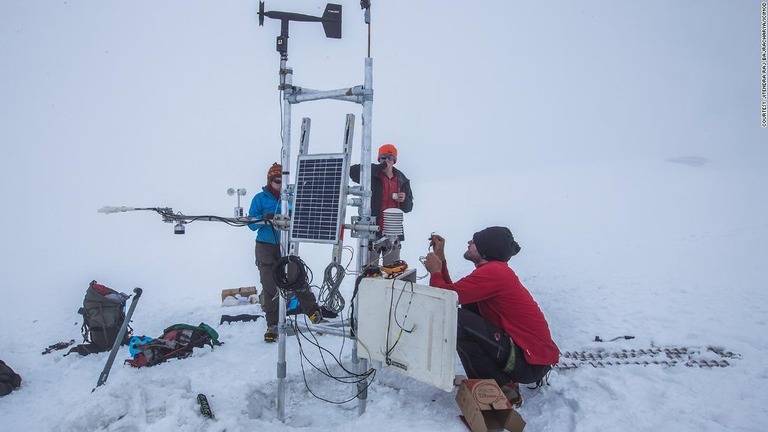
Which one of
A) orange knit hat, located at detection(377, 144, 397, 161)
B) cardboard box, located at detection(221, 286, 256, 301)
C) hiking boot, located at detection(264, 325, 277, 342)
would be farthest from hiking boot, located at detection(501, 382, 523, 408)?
cardboard box, located at detection(221, 286, 256, 301)

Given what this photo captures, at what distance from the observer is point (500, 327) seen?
12.1 ft

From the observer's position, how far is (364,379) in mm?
3506

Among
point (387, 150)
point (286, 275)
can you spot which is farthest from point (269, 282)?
point (387, 150)

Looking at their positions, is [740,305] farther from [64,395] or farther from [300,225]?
[64,395]

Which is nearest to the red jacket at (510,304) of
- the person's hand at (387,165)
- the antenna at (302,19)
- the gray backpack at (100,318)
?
the person's hand at (387,165)

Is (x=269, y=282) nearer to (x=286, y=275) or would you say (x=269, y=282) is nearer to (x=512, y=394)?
(x=286, y=275)

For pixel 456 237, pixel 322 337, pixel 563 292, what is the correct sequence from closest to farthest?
pixel 322 337 → pixel 563 292 → pixel 456 237

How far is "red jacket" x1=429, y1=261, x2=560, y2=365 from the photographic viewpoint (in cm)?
349

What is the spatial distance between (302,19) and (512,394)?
4269 millimetres

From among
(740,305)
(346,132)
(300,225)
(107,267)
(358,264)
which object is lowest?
(107,267)

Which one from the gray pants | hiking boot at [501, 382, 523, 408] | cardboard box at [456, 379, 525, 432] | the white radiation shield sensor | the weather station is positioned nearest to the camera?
the white radiation shield sensor

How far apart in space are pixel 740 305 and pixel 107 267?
15.0 meters

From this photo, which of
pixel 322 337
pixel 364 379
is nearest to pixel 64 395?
pixel 322 337

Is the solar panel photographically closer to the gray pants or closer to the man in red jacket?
the man in red jacket
